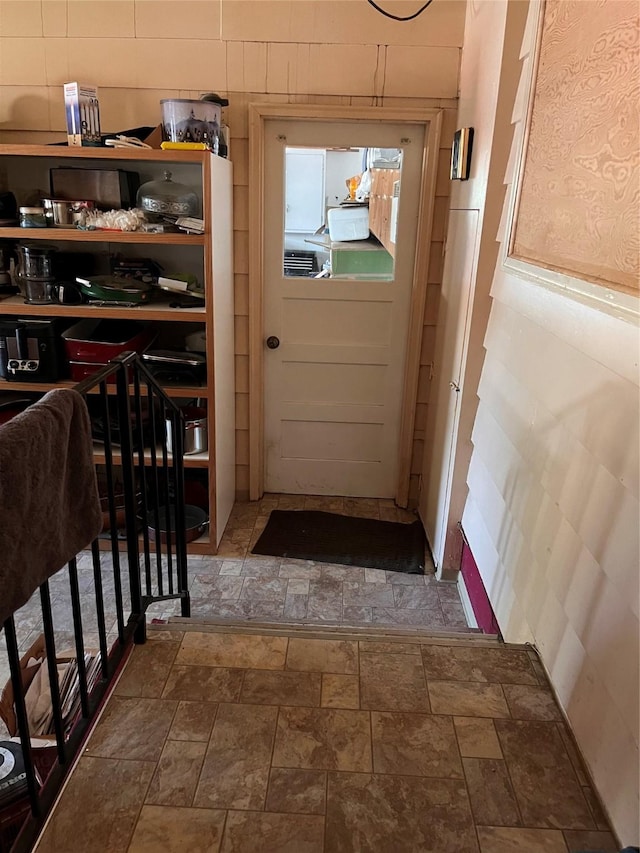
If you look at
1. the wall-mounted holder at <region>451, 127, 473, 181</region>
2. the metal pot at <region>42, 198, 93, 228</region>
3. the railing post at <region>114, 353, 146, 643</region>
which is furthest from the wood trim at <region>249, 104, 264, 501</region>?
the railing post at <region>114, 353, 146, 643</region>

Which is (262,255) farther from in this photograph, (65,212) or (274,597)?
(274,597)

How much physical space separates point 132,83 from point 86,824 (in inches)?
120

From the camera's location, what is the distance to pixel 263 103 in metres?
3.01

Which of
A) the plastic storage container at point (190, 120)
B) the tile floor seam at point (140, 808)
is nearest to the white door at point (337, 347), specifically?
the plastic storage container at point (190, 120)

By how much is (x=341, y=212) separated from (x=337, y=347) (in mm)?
723

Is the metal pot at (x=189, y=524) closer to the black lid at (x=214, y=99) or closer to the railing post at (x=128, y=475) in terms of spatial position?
the railing post at (x=128, y=475)

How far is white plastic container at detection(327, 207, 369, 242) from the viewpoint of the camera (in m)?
3.31

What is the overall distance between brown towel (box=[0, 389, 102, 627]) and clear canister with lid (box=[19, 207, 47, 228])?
1890mm

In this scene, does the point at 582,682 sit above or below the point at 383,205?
below

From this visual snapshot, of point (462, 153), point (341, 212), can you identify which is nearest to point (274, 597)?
point (341, 212)

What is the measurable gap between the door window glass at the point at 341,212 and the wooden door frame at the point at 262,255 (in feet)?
0.50

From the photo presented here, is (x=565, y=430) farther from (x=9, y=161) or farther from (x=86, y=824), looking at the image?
(x=9, y=161)

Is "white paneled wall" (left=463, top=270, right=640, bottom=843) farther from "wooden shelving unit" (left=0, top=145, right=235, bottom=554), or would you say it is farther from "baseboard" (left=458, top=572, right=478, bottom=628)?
"wooden shelving unit" (left=0, top=145, right=235, bottom=554)

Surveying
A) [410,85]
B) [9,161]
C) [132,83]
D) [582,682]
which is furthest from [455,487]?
[9,161]
